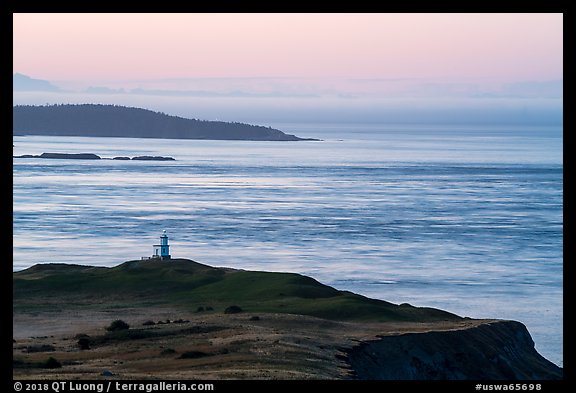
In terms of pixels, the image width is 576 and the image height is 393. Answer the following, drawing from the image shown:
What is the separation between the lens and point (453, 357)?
34.5 m

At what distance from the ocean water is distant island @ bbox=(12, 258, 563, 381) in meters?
11.3

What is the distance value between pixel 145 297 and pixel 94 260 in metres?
25.3

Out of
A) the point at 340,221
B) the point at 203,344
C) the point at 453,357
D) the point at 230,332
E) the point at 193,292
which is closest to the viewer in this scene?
the point at 203,344

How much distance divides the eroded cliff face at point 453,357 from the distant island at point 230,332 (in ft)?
0.15

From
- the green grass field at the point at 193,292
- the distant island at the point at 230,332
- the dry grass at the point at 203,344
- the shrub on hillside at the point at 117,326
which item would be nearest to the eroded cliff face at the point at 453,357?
the distant island at the point at 230,332

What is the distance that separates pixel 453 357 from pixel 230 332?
691 centimetres

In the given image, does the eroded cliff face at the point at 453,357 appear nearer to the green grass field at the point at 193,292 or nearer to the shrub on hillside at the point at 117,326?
the green grass field at the point at 193,292

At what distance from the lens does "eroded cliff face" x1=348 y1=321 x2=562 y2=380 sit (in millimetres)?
31602

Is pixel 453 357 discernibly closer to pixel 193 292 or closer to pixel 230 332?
pixel 230 332

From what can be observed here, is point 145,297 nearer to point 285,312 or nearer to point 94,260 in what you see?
point 285,312

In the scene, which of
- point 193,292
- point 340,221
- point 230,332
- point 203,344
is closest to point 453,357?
point 230,332

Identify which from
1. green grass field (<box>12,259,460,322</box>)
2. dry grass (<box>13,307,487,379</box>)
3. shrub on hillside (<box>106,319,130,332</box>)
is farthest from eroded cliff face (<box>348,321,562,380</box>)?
shrub on hillside (<box>106,319,130,332</box>)

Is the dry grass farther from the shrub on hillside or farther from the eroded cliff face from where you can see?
the eroded cliff face

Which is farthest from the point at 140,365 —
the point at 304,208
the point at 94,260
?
the point at 304,208
